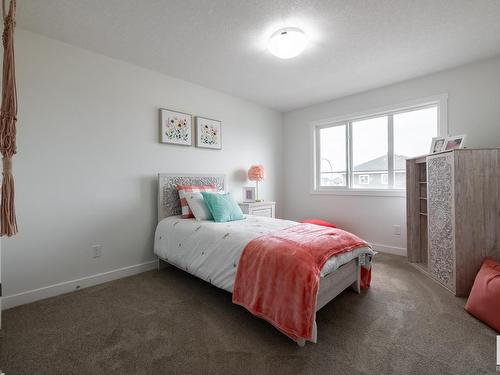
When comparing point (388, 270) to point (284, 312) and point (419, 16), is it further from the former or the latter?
point (419, 16)

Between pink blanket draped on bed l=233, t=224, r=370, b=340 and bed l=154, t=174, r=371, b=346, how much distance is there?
0.30 feet

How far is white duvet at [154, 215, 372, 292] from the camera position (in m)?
1.83

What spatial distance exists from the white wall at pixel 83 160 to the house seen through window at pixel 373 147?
2315 millimetres

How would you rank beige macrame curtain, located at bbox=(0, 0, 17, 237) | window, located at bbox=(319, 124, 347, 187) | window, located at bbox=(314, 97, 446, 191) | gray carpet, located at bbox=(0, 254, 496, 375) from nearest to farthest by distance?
beige macrame curtain, located at bbox=(0, 0, 17, 237) < gray carpet, located at bbox=(0, 254, 496, 375) < window, located at bbox=(314, 97, 446, 191) < window, located at bbox=(319, 124, 347, 187)

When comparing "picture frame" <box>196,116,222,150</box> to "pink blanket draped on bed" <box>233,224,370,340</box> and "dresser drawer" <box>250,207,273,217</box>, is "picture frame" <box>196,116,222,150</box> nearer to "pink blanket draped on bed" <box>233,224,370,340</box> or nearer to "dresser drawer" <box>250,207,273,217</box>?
"dresser drawer" <box>250,207,273,217</box>

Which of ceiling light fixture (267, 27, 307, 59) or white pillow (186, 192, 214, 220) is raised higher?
ceiling light fixture (267, 27, 307, 59)

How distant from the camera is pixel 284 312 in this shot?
4.71 ft

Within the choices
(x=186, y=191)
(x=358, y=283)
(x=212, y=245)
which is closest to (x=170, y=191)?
(x=186, y=191)

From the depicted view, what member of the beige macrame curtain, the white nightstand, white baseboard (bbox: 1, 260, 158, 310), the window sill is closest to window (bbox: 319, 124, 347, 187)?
the window sill

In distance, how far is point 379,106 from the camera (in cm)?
340

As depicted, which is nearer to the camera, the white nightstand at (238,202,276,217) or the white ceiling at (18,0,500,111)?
the white ceiling at (18,0,500,111)

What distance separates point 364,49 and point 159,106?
239cm

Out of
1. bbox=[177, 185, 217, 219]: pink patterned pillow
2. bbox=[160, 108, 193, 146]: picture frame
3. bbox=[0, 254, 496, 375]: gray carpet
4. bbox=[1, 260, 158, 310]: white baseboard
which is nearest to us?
bbox=[0, 254, 496, 375]: gray carpet

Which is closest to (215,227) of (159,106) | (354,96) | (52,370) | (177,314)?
(177,314)
